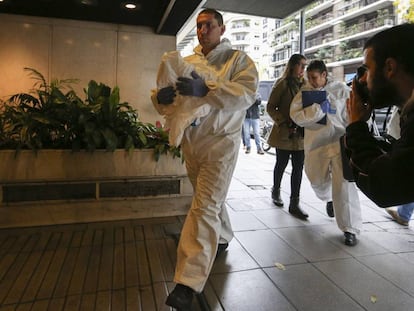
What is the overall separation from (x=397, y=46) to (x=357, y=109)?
202mm

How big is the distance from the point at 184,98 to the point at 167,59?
0.23 meters

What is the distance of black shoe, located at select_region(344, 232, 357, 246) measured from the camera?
8.30 feet

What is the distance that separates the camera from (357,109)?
3.13ft

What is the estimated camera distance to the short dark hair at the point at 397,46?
81 centimetres

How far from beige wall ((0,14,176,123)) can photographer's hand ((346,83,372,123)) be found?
206 inches

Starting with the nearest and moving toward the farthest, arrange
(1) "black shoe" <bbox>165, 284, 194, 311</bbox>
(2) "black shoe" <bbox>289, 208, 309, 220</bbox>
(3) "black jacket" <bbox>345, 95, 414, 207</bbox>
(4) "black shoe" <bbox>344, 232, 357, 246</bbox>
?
(3) "black jacket" <bbox>345, 95, 414, 207</bbox>, (1) "black shoe" <bbox>165, 284, 194, 311</bbox>, (4) "black shoe" <bbox>344, 232, 357, 246</bbox>, (2) "black shoe" <bbox>289, 208, 309, 220</bbox>

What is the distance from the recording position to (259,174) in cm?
539

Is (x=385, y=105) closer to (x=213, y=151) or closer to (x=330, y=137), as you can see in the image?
(x=213, y=151)

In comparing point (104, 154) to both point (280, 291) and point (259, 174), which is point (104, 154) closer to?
point (280, 291)

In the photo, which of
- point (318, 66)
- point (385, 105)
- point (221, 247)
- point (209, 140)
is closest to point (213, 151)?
point (209, 140)

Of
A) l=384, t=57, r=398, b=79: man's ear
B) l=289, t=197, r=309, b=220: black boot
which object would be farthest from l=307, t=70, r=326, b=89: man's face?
l=384, t=57, r=398, b=79: man's ear

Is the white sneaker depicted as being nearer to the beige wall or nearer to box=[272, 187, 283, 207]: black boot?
box=[272, 187, 283, 207]: black boot

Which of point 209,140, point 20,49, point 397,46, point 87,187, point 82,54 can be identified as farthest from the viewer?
point 82,54

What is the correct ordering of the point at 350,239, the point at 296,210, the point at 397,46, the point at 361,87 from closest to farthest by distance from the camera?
the point at 397,46
the point at 361,87
the point at 350,239
the point at 296,210
